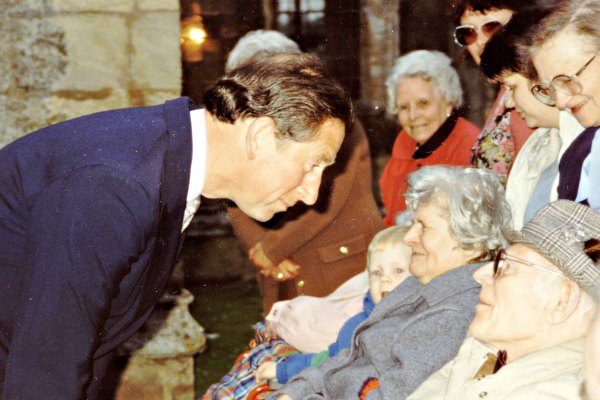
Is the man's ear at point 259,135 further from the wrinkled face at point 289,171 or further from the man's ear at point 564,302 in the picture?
the man's ear at point 564,302

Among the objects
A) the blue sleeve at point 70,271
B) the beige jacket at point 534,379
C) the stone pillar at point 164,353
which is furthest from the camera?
the stone pillar at point 164,353

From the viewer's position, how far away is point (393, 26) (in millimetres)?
9398

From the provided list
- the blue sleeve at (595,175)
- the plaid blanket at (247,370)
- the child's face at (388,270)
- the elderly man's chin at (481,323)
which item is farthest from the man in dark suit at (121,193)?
the plaid blanket at (247,370)

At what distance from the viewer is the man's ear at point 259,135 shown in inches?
92.1

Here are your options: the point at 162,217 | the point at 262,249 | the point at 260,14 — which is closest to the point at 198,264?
the point at 260,14

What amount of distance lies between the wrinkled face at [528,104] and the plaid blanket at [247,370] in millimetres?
1368

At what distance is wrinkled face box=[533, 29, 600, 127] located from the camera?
267cm

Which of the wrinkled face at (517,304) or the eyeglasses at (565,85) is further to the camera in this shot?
the eyeglasses at (565,85)

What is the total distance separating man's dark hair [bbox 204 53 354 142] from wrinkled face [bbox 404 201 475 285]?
1025 mm

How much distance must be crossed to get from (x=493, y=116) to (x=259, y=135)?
1757mm

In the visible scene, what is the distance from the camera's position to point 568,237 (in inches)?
91.1

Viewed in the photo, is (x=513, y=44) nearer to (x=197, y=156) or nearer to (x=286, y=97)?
(x=286, y=97)

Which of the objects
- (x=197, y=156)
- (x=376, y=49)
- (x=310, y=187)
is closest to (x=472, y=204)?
(x=310, y=187)

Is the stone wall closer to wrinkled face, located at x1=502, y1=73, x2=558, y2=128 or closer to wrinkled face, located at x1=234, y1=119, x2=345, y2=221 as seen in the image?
wrinkled face, located at x1=502, y1=73, x2=558, y2=128
